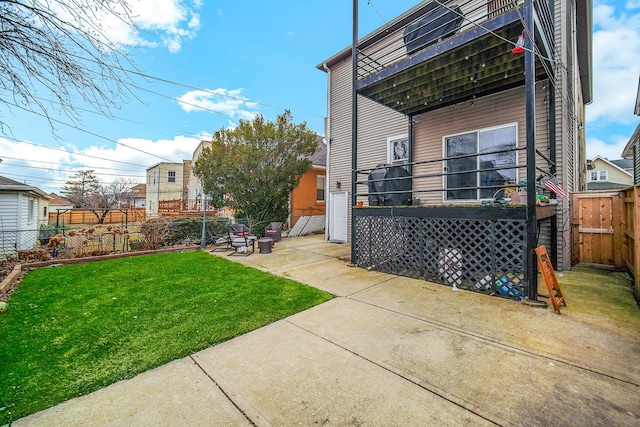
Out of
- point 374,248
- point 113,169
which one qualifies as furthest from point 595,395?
point 113,169

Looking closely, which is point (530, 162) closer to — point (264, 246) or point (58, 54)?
point (58, 54)

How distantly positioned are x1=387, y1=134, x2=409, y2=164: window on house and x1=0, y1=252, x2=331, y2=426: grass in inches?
221

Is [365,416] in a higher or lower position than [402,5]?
→ lower

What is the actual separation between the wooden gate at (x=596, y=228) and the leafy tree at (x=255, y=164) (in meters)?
8.64

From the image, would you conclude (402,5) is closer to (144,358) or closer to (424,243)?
(424,243)

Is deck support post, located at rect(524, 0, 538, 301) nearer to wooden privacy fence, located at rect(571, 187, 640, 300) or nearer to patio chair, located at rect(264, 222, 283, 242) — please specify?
wooden privacy fence, located at rect(571, 187, 640, 300)

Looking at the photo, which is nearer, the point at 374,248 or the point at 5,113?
the point at 5,113

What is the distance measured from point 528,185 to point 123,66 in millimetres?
5737

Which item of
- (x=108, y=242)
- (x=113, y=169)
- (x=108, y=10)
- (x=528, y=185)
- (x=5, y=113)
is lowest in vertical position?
(x=108, y=242)

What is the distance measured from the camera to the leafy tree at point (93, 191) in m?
24.3

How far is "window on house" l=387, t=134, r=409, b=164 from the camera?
28.3 feet

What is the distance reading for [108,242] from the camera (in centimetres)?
816

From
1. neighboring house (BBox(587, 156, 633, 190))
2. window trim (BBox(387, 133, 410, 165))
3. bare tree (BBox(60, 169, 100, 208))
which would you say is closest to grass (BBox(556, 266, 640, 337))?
window trim (BBox(387, 133, 410, 165))

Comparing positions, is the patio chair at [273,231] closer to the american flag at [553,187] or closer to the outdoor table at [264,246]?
the outdoor table at [264,246]
